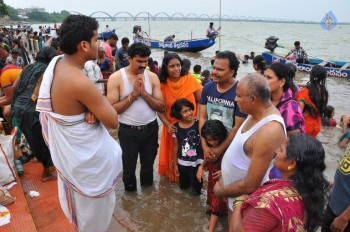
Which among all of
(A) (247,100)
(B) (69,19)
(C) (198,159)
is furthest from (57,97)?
(C) (198,159)

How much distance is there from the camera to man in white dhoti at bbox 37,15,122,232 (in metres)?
1.77

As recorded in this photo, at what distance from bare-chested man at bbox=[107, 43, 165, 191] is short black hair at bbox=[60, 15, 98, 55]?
1204 mm

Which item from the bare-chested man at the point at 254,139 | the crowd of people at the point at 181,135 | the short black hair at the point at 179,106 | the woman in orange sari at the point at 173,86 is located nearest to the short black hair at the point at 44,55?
the crowd of people at the point at 181,135

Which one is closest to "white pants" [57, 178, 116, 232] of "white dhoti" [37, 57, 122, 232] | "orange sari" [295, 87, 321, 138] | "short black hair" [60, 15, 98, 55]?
"white dhoti" [37, 57, 122, 232]

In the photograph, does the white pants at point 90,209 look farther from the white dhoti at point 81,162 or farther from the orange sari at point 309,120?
the orange sari at point 309,120

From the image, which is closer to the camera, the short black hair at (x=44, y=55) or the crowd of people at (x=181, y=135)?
the crowd of people at (x=181, y=135)

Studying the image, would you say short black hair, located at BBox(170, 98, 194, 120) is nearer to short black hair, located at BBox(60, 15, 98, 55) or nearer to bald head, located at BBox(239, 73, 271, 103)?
bald head, located at BBox(239, 73, 271, 103)

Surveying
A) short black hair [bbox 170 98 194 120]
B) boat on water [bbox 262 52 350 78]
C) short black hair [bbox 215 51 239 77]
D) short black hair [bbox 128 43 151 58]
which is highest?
short black hair [bbox 128 43 151 58]

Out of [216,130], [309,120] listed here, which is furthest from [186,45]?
[216,130]

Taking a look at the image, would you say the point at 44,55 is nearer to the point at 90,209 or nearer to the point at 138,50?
the point at 138,50

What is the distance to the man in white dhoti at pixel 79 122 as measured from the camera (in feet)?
5.82

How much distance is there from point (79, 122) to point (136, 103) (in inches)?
51.4

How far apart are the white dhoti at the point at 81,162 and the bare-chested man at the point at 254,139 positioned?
2.91ft

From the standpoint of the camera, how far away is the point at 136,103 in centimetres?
313
